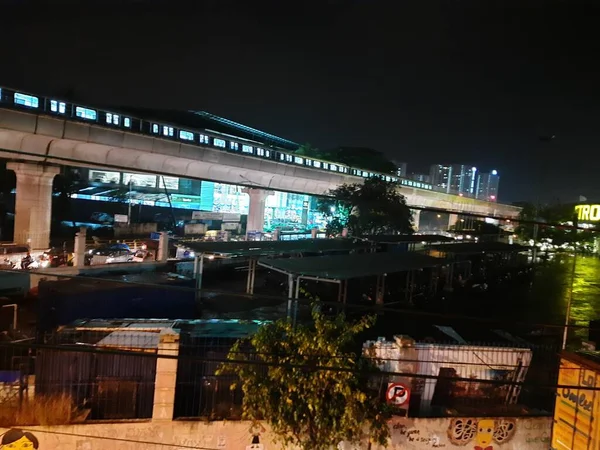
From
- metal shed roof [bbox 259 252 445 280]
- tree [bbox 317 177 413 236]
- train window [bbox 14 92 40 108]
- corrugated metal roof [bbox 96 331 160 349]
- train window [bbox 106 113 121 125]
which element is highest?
train window [bbox 106 113 121 125]

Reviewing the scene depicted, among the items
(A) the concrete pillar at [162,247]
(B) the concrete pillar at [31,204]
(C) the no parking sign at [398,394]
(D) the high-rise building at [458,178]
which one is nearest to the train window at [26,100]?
(B) the concrete pillar at [31,204]

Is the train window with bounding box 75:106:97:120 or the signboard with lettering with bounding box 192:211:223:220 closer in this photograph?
the train window with bounding box 75:106:97:120

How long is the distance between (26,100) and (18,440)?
55.2 ft

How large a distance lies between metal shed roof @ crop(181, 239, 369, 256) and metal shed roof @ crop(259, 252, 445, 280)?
7.11 ft

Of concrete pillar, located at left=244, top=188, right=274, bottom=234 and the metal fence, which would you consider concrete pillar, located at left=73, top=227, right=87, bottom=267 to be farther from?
concrete pillar, located at left=244, top=188, right=274, bottom=234

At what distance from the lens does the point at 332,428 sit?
6.03 meters

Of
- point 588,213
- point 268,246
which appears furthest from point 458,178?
point 268,246

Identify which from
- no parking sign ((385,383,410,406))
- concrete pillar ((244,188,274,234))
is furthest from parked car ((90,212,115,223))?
no parking sign ((385,383,410,406))

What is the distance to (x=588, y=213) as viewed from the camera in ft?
161

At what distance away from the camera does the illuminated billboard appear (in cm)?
4838

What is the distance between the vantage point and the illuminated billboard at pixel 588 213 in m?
48.4

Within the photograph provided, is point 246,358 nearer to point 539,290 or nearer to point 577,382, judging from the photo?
point 577,382

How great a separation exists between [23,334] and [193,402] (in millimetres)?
5682

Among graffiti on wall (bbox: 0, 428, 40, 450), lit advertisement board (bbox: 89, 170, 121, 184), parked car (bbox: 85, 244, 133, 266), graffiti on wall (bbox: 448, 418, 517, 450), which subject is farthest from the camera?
lit advertisement board (bbox: 89, 170, 121, 184)
